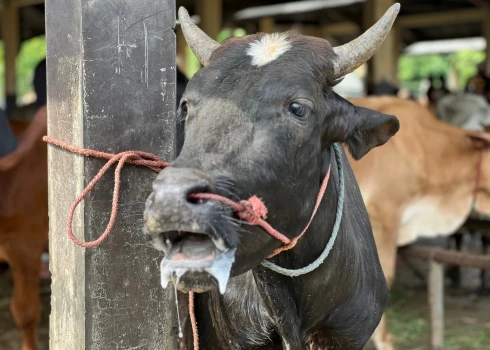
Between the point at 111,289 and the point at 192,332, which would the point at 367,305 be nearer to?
the point at 192,332

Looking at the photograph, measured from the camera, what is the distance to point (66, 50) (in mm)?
2596

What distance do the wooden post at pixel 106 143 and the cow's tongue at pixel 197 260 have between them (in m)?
0.61

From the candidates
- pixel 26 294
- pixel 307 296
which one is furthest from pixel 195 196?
pixel 26 294

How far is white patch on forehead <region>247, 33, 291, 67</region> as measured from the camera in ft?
8.09

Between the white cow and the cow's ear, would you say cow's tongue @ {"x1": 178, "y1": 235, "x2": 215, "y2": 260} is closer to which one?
the cow's ear

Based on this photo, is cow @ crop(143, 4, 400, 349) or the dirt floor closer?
cow @ crop(143, 4, 400, 349)

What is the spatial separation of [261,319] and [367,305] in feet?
1.63

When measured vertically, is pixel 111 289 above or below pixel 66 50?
below

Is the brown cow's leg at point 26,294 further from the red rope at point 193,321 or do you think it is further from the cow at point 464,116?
the cow at point 464,116

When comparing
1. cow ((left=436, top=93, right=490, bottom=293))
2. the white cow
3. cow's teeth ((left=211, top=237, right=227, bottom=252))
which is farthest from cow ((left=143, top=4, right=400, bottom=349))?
the white cow

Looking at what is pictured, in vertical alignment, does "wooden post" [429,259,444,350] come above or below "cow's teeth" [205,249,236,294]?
below

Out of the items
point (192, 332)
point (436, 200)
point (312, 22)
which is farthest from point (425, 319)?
point (312, 22)

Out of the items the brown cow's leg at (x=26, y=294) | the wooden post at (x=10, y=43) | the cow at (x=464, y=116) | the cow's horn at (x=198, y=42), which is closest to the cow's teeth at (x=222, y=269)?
the cow's horn at (x=198, y=42)

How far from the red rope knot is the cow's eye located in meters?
0.35
